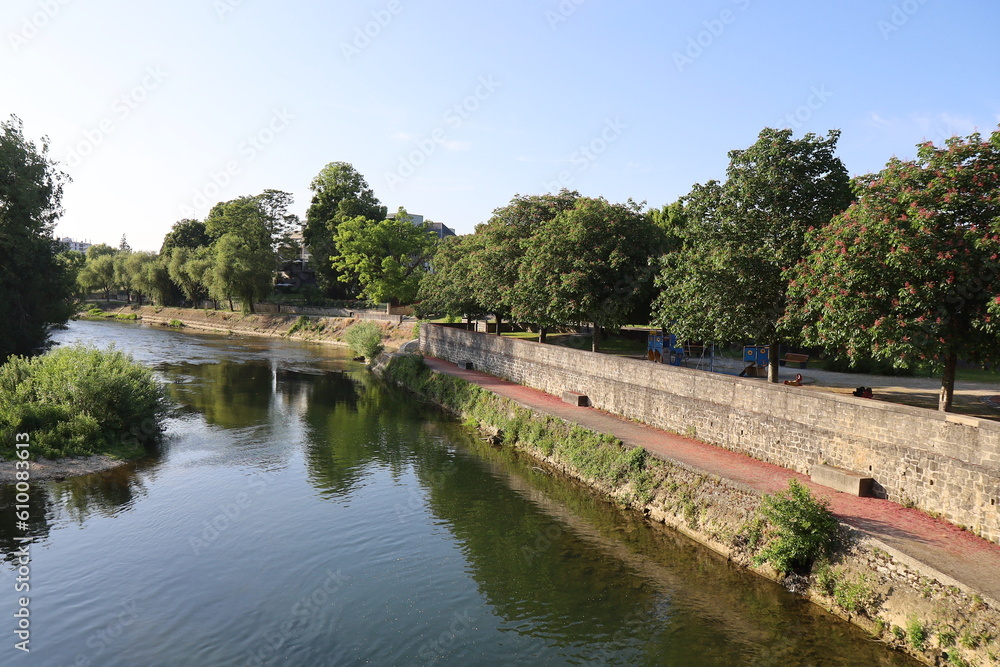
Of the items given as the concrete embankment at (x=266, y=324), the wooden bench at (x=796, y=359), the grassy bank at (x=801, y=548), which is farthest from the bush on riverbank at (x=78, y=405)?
the concrete embankment at (x=266, y=324)

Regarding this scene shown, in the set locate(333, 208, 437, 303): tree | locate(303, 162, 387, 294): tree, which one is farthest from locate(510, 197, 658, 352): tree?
locate(303, 162, 387, 294): tree

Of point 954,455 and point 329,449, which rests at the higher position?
point 954,455

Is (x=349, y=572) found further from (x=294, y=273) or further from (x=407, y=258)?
(x=294, y=273)

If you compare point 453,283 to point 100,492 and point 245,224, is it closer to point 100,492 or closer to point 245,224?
point 100,492

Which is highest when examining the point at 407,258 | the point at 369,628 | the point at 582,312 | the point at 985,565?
the point at 407,258

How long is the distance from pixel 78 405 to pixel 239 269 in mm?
56760

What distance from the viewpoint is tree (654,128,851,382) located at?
68.3ft

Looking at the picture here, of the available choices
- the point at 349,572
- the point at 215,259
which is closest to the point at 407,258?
the point at 215,259

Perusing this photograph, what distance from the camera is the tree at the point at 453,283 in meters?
44.1

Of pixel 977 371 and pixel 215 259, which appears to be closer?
pixel 977 371

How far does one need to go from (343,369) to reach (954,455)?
135 feet

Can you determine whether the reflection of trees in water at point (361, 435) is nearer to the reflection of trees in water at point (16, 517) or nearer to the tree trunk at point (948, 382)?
the reflection of trees in water at point (16, 517)

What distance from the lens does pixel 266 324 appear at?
7781 centimetres

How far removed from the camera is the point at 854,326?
16.6m
